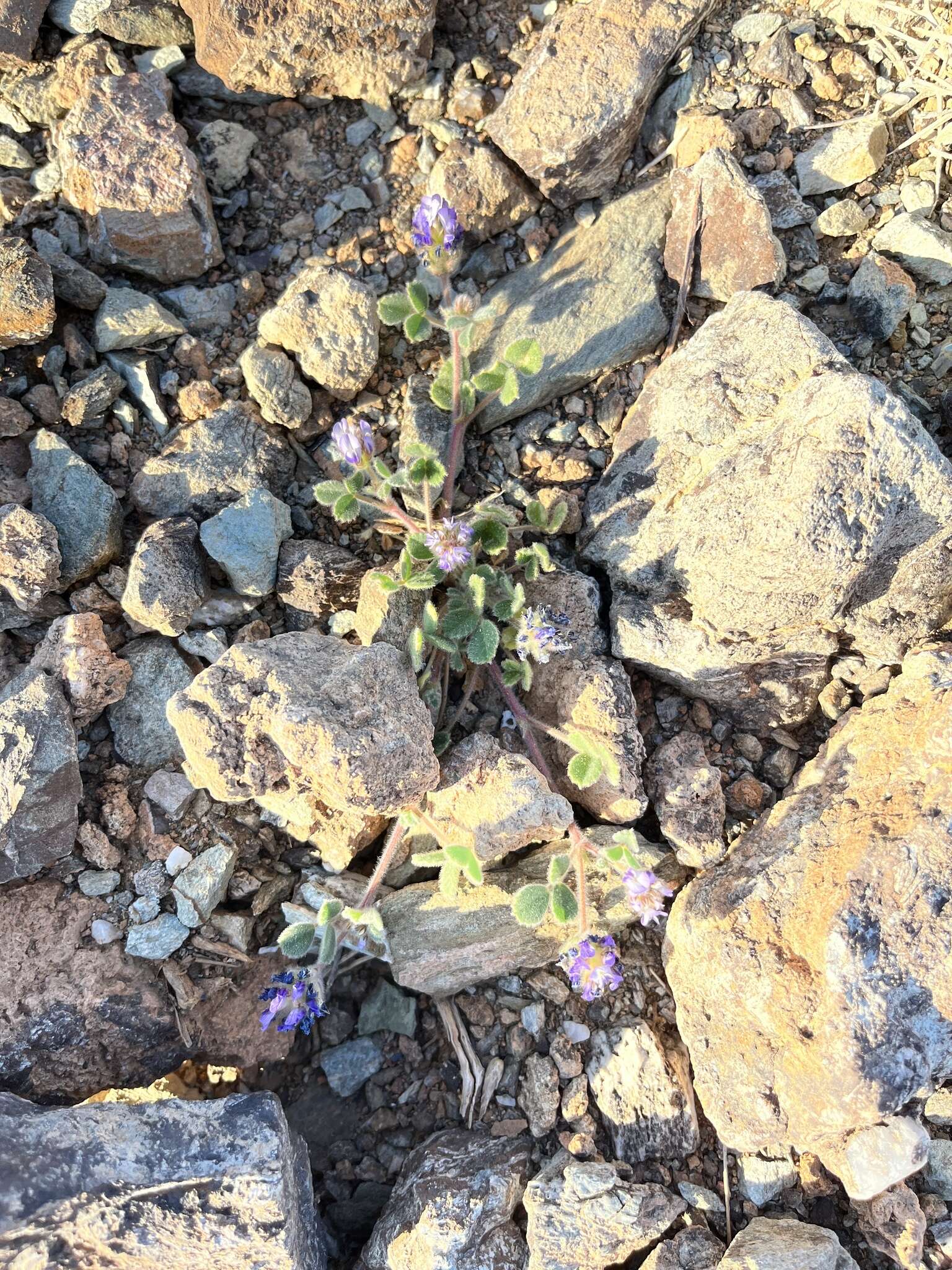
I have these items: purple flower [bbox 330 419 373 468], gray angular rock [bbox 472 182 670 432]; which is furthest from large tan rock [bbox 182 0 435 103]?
purple flower [bbox 330 419 373 468]

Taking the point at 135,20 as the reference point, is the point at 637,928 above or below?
below

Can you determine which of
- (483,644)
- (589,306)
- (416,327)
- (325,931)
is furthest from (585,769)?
(589,306)

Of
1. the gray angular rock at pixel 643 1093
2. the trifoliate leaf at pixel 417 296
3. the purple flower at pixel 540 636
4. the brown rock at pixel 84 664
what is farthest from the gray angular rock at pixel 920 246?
the brown rock at pixel 84 664

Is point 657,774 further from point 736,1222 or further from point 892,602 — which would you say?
point 736,1222

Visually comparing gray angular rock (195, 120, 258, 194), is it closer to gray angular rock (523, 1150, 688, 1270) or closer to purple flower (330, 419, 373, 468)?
purple flower (330, 419, 373, 468)

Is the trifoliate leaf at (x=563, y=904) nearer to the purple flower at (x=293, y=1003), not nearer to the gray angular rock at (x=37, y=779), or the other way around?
the purple flower at (x=293, y=1003)

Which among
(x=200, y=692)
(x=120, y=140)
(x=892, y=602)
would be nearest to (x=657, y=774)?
(x=892, y=602)

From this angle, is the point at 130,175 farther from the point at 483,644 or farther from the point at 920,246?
the point at 920,246
